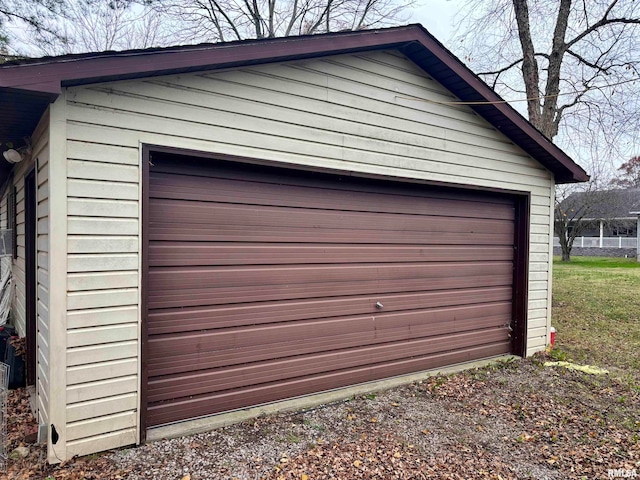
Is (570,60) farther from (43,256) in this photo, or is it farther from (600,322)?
(43,256)

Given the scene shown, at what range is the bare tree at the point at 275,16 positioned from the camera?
12.3 metres

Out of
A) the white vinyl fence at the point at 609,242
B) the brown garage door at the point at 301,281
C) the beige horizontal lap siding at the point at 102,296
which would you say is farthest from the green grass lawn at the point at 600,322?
the white vinyl fence at the point at 609,242

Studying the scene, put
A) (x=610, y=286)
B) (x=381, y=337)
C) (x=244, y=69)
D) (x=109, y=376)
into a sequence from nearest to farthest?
(x=109, y=376) → (x=244, y=69) → (x=381, y=337) → (x=610, y=286)

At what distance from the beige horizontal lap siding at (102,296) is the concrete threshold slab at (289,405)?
1.07 feet

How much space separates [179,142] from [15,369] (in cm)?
314

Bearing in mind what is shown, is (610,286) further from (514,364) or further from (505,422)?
(505,422)

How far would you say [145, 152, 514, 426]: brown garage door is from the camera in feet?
11.1

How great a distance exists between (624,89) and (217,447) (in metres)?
10.8

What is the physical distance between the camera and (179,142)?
3.22 meters

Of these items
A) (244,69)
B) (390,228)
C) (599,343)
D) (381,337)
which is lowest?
(599,343)

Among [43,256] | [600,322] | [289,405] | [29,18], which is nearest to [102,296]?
[43,256]

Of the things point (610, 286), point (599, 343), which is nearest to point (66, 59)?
point (599, 343)

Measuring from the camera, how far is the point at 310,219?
4.03 meters

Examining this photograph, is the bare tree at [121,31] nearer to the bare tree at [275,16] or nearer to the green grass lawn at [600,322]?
the bare tree at [275,16]
